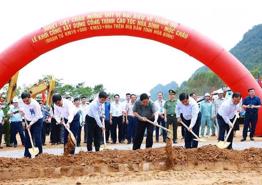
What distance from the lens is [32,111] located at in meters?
9.88

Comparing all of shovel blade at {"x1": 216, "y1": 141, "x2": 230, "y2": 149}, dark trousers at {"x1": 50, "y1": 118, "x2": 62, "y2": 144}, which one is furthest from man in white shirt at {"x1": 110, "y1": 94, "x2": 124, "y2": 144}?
shovel blade at {"x1": 216, "y1": 141, "x2": 230, "y2": 149}

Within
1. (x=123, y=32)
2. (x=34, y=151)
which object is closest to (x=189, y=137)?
(x=34, y=151)

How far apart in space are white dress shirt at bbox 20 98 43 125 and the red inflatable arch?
15.7ft

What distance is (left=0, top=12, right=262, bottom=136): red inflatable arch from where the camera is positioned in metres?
14.4

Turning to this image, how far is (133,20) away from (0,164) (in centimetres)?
682

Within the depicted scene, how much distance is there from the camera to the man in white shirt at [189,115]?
33.8 feet

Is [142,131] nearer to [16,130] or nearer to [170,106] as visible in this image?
[170,106]

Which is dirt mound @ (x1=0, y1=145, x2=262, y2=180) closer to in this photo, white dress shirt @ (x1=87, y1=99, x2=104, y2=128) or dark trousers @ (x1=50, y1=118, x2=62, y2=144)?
white dress shirt @ (x1=87, y1=99, x2=104, y2=128)

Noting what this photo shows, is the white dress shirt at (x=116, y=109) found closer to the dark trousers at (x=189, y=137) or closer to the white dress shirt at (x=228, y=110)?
the dark trousers at (x=189, y=137)

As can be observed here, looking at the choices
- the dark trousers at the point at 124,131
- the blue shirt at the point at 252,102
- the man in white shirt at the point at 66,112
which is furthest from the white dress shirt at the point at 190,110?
the dark trousers at the point at 124,131

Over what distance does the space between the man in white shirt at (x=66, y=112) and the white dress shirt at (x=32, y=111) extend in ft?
1.59

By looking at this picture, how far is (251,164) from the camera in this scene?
8.82 meters

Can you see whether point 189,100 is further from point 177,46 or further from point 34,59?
point 34,59

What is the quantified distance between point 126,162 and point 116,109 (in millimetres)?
6179
